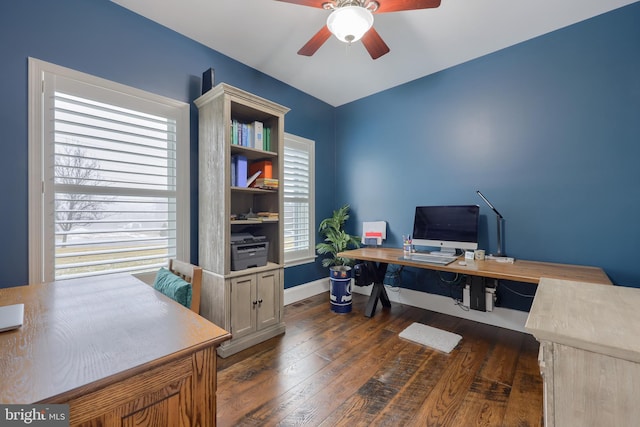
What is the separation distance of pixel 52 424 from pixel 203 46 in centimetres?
296

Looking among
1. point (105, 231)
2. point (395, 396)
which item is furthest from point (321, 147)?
point (395, 396)

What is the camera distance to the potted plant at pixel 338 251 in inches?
125

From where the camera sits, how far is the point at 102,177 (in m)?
2.06

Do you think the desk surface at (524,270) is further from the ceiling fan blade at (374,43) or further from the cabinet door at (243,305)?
the ceiling fan blade at (374,43)

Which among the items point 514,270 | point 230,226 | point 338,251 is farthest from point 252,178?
point 514,270

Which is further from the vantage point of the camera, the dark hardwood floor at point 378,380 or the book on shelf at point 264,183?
the book on shelf at point 264,183

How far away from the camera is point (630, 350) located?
0.69 metres

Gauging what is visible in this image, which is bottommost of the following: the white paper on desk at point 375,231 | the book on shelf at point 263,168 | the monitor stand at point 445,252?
the monitor stand at point 445,252

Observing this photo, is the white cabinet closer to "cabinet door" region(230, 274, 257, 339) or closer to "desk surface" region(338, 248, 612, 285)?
"cabinet door" region(230, 274, 257, 339)

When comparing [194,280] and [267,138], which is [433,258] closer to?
[267,138]

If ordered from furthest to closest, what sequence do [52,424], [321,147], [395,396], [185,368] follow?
[321,147], [395,396], [185,368], [52,424]

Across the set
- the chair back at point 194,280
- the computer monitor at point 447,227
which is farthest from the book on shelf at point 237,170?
the computer monitor at point 447,227

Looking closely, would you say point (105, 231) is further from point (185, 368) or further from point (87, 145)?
point (185, 368)

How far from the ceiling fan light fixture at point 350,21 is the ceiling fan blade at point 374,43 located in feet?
0.92
